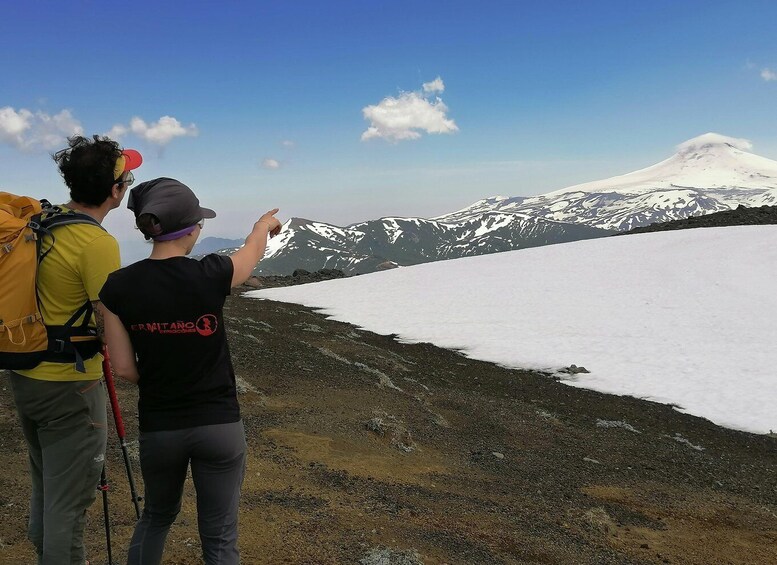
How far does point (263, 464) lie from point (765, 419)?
15306 millimetres

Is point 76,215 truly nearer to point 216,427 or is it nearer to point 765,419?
point 216,427

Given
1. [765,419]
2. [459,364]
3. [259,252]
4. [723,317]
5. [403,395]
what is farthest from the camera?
[723,317]

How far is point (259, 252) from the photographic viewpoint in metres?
3.61

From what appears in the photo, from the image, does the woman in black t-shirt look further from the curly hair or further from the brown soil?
the brown soil

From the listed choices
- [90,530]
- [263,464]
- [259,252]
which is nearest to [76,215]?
[259,252]

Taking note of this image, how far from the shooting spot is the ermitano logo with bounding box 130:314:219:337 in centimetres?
323

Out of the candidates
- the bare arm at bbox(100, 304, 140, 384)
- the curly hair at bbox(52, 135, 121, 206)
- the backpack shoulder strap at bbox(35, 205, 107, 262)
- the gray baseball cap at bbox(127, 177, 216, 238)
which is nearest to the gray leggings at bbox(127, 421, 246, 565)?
the bare arm at bbox(100, 304, 140, 384)

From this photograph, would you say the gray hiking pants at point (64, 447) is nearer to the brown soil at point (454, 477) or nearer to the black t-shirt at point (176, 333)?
the black t-shirt at point (176, 333)

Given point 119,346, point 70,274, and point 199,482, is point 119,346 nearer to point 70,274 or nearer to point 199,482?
point 70,274

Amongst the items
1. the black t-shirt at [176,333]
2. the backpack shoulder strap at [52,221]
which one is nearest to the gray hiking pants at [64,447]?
the black t-shirt at [176,333]

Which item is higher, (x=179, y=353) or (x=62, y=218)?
(x=62, y=218)

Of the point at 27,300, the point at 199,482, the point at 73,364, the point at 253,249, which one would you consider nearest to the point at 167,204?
the point at 253,249

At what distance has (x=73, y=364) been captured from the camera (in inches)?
147

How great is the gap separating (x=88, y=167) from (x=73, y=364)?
136cm
